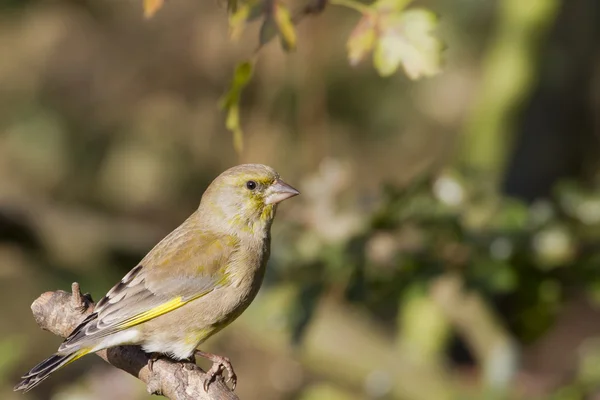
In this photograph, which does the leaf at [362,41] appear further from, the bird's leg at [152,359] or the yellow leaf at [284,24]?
the bird's leg at [152,359]

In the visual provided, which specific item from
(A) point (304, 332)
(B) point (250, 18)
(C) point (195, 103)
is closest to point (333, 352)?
(A) point (304, 332)

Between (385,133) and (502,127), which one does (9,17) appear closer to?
(385,133)

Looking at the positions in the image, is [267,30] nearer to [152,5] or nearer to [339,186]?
[152,5]

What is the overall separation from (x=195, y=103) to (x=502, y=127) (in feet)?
10.8

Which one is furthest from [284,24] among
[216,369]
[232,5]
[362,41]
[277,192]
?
[277,192]

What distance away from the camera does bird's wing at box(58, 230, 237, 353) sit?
12.9ft

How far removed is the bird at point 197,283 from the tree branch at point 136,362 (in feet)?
0.17

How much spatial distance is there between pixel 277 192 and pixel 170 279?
592 mm

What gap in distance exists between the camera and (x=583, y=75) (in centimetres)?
767

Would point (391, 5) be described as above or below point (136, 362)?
above

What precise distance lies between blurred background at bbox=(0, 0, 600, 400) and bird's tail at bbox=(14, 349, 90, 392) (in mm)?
802

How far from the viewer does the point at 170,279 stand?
409 centimetres

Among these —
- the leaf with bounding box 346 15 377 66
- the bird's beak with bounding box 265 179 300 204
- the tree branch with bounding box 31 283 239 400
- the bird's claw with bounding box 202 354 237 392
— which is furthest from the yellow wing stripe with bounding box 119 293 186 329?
the leaf with bounding box 346 15 377 66

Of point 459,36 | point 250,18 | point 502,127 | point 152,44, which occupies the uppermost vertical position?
point 459,36
